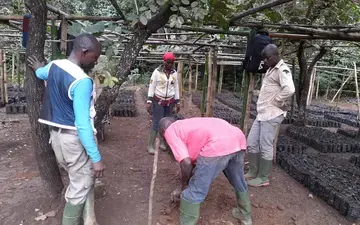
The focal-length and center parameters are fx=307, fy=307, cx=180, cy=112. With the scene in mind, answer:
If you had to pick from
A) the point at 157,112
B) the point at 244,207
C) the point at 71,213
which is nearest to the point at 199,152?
the point at 244,207

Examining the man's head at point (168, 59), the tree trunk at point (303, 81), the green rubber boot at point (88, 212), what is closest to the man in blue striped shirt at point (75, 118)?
the green rubber boot at point (88, 212)

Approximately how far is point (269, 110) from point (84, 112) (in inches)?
102

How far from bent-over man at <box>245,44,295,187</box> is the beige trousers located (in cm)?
240

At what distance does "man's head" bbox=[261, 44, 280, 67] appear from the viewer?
12.9 feet

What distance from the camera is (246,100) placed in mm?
4758

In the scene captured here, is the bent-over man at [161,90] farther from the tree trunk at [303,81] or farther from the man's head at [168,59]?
the tree trunk at [303,81]

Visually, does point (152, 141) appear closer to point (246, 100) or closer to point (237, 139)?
point (246, 100)

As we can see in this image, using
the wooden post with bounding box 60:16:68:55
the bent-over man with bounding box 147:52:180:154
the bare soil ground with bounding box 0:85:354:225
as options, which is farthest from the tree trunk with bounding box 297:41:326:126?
the wooden post with bounding box 60:16:68:55

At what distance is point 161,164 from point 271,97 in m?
1.98

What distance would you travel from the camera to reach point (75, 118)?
2.23 metres

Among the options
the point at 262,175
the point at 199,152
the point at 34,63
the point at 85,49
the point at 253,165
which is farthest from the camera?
the point at 253,165

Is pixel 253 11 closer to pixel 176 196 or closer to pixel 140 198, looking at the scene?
pixel 176 196

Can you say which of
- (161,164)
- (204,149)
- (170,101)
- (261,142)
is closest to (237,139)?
(204,149)

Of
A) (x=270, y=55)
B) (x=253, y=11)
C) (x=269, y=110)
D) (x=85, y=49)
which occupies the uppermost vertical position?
(x=253, y=11)
